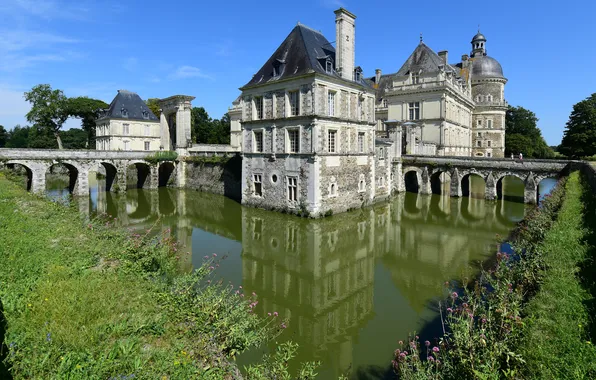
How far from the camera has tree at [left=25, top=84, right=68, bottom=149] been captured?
135 ft

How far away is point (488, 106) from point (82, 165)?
1701 inches

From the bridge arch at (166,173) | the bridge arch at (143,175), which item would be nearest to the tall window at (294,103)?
the bridge arch at (143,175)

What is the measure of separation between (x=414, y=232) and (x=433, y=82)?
20463mm

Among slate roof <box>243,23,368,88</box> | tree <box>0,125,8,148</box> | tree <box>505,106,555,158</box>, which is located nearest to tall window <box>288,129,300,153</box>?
slate roof <box>243,23,368,88</box>

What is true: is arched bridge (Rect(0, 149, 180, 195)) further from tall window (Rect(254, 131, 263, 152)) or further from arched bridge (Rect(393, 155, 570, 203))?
arched bridge (Rect(393, 155, 570, 203))

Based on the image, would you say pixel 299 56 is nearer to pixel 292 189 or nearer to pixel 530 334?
pixel 292 189

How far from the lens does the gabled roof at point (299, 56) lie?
18078 millimetres

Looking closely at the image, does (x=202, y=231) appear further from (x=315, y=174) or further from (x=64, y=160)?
(x=64, y=160)

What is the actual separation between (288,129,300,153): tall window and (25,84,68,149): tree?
35919 millimetres

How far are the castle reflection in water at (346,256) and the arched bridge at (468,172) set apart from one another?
148cm

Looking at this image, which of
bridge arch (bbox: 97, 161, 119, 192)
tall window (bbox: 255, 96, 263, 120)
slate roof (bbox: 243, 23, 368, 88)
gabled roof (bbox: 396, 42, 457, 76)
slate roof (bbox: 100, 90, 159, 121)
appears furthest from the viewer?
slate roof (bbox: 100, 90, 159, 121)

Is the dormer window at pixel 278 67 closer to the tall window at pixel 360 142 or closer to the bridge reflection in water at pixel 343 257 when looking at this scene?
the tall window at pixel 360 142

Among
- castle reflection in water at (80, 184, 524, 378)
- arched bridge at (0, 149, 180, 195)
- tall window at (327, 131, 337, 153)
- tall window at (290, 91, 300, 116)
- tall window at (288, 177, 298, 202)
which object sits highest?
tall window at (290, 91, 300, 116)

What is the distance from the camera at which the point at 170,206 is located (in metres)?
22.7
